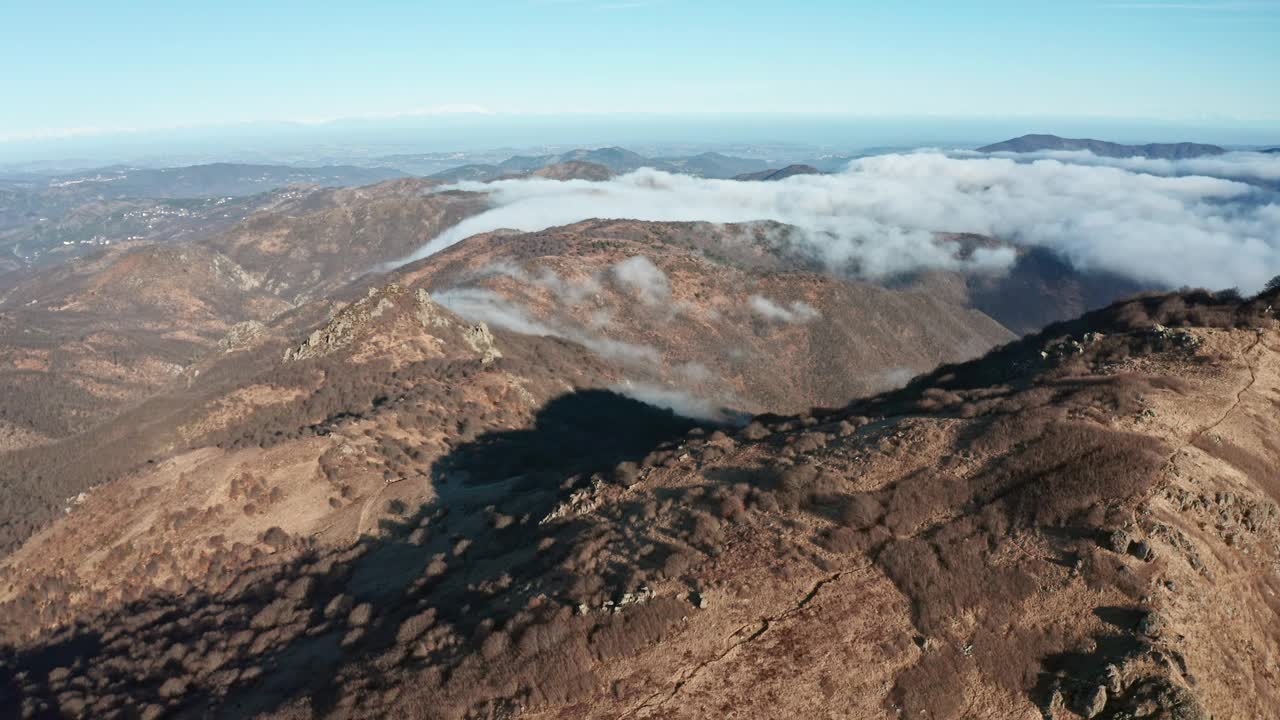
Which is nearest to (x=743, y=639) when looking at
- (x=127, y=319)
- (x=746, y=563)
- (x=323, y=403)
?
(x=746, y=563)

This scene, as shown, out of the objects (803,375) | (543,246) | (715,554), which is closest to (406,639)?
(715,554)

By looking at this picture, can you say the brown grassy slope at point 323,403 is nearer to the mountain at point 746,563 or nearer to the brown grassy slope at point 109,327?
the mountain at point 746,563

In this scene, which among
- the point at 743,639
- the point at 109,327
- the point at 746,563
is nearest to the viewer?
the point at 743,639

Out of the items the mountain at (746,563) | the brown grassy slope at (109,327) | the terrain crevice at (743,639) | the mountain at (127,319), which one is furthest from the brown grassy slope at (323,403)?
the brown grassy slope at (109,327)

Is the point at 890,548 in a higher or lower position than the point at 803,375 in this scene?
higher

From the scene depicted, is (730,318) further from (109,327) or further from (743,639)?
(109,327)

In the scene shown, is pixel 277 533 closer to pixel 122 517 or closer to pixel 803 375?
pixel 122 517

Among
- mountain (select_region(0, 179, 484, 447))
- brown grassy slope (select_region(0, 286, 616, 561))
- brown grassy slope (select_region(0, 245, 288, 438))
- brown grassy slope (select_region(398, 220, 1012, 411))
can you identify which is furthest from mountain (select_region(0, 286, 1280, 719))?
brown grassy slope (select_region(0, 245, 288, 438))

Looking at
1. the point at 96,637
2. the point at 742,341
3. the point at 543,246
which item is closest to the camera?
the point at 96,637
